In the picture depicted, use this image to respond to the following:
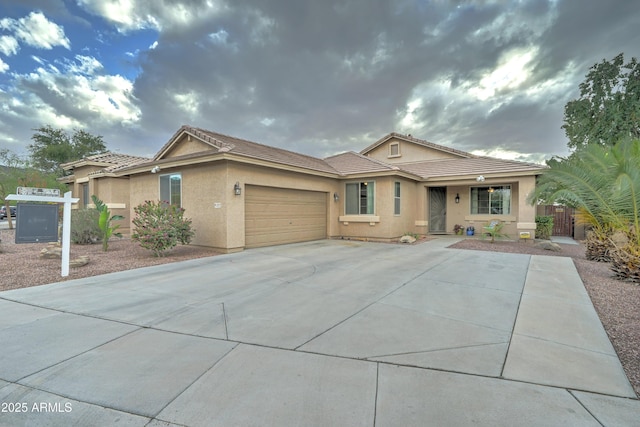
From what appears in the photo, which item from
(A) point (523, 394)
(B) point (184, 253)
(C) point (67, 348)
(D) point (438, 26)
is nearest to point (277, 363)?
(A) point (523, 394)

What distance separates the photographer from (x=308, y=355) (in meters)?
3.07

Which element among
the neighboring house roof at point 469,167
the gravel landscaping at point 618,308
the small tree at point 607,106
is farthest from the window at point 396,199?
the small tree at point 607,106

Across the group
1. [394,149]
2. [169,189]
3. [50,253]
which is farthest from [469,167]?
[50,253]

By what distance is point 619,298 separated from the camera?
5.29m

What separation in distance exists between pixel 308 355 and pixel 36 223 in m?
7.08

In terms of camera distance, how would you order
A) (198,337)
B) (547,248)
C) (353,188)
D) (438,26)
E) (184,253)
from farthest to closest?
(353,188) → (438,26) → (547,248) → (184,253) → (198,337)

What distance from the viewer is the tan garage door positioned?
11.0 m

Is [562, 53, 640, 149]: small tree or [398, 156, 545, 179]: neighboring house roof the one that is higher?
[562, 53, 640, 149]: small tree

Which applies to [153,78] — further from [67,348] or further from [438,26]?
[67,348]

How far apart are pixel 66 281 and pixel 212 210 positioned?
15.1ft

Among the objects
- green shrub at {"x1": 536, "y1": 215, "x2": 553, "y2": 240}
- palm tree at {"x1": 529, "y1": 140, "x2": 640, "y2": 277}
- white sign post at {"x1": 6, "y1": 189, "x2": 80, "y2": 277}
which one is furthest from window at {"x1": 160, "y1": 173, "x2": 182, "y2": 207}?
green shrub at {"x1": 536, "y1": 215, "x2": 553, "y2": 240}

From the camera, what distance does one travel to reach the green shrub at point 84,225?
1196 centimetres

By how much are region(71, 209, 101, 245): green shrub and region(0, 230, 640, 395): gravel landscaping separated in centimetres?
60

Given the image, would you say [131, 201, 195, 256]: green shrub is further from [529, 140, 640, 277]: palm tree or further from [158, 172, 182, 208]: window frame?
[529, 140, 640, 277]: palm tree
